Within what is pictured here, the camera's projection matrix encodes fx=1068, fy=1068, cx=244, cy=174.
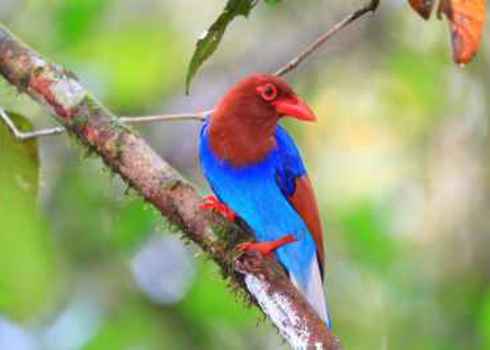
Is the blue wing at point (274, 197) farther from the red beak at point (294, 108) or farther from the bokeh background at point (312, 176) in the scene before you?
the bokeh background at point (312, 176)

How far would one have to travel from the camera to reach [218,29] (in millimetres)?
2467

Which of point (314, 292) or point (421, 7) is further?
point (314, 292)

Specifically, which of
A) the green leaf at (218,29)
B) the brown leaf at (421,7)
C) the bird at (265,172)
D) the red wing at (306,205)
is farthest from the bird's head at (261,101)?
the brown leaf at (421,7)

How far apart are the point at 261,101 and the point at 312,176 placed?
10.1 feet

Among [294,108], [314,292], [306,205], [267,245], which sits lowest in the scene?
[314,292]

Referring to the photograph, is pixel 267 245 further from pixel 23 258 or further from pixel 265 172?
pixel 23 258

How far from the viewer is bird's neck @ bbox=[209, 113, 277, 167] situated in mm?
3172

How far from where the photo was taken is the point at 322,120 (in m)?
6.45

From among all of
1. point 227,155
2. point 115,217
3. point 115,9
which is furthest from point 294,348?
point 115,9

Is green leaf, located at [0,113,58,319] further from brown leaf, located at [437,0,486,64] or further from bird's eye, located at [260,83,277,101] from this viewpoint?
bird's eye, located at [260,83,277,101]

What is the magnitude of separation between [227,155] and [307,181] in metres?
0.30

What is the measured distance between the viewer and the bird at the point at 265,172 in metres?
3.17

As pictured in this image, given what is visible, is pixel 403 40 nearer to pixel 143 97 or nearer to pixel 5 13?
pixel 143 97

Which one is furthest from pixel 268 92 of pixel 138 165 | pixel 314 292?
pixel 138 165
